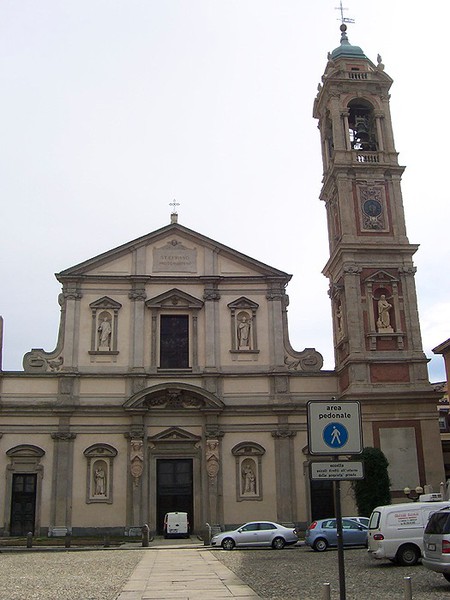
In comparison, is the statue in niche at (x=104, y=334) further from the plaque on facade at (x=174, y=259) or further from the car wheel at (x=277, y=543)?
the car wheel at (x=277, y=543)

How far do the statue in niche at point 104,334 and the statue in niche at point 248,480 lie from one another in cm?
841

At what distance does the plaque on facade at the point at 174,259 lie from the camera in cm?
3484

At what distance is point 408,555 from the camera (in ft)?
57.4

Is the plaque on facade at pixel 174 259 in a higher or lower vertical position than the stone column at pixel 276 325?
higher

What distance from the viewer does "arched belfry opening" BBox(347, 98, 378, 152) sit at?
118ft

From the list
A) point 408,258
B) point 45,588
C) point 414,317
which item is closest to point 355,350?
point 414,317

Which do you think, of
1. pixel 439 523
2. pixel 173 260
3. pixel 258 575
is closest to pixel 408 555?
pixel 258 575

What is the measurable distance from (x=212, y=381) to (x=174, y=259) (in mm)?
6371

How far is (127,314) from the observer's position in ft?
111

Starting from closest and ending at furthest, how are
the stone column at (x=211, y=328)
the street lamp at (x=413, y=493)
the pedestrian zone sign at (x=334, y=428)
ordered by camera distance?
the pedestrian zone sign at (x=334, y=428)
the street lamp at (x=413, y=493)
the stone column at (x=211, y=328)

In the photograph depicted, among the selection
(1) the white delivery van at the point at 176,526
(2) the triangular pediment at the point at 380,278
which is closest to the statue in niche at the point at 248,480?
(1) the white delivery van at the point at 176,526

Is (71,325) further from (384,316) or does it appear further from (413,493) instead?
(413,493)

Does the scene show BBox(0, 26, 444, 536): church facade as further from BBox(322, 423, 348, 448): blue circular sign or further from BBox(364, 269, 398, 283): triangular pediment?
BBox(322, 423, 348, 448): blue circular sign

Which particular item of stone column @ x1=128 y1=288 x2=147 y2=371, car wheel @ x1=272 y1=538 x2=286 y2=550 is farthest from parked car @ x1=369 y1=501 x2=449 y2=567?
stone column @ x1=128 y1=288 x2=147 y2=371
